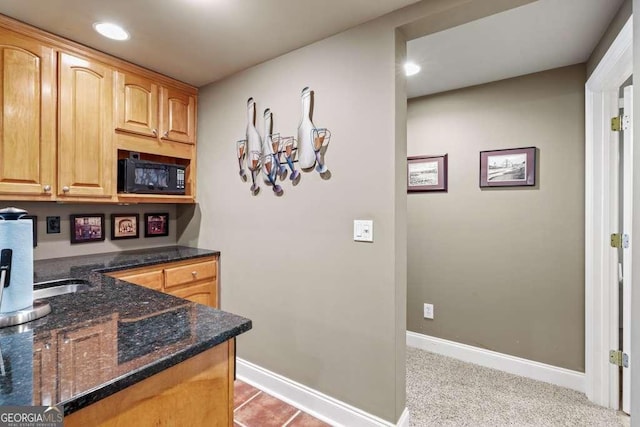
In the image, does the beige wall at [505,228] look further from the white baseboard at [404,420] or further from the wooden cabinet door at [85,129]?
the wooden cabinet door at [85,129]

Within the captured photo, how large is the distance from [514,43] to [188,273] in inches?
105

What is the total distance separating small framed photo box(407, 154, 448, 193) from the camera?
2.71 meters

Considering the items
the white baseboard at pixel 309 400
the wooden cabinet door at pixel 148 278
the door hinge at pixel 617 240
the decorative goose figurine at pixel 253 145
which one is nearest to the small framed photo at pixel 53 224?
the wooden cabinet door at pixel 148 278

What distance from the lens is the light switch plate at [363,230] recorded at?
1713 millimetres

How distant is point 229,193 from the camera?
245 cm

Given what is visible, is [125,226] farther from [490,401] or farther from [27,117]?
[490,401]

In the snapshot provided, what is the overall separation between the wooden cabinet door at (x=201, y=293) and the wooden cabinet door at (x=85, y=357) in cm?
138

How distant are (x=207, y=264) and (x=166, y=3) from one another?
1715 mm

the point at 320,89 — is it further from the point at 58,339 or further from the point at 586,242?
the point at 586,242

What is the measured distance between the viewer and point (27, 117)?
1.82 metres

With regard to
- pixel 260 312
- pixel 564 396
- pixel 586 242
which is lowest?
pixel 564 396

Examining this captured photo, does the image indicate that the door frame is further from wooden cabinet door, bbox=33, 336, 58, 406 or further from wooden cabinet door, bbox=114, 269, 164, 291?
wooden cabinet door, bbox=114, 269, 164, 291

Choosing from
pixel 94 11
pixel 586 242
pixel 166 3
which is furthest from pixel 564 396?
pixel 94 11

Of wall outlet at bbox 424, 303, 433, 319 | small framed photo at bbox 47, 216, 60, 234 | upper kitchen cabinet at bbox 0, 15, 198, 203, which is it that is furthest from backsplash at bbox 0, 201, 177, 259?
wall outlet at bbox 424, 303, 433, 319
